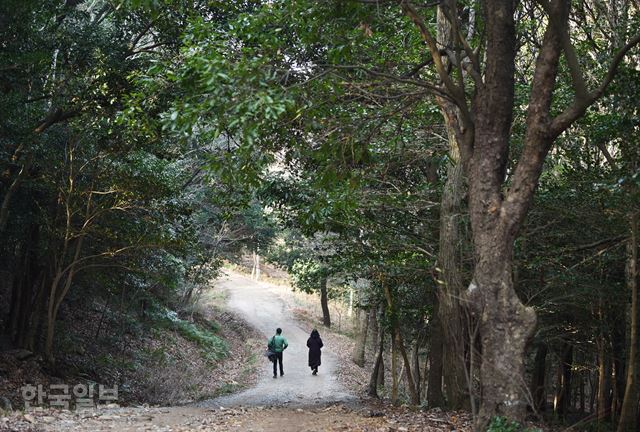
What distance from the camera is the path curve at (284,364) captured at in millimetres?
16275

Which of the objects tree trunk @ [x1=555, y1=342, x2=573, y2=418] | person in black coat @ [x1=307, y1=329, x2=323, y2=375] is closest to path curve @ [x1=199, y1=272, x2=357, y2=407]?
person in black coat @ [x1=307, y1=329, x2=323, y2=375]

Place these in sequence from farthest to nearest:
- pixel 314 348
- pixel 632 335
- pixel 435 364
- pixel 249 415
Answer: pixel 314 348 < pixel 435 364 < pixel 249 415 < pixel 632 335

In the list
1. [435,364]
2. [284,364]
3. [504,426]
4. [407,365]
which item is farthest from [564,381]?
[504,426]

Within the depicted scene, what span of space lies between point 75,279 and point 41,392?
5080 millimetres

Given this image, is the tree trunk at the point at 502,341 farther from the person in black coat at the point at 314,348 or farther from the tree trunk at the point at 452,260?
the person in black coat at the point at 314,348

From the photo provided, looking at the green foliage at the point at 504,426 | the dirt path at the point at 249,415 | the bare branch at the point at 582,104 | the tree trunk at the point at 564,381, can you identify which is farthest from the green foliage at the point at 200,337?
the bare branch at the point at 582,104

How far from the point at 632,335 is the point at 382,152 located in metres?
5.33

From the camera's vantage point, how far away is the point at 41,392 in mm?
11461

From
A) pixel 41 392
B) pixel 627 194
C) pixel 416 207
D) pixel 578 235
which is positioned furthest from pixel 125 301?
pixel 627 194

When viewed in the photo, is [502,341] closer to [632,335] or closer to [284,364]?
[632,335]

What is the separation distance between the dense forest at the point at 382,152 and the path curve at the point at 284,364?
10.5 feet

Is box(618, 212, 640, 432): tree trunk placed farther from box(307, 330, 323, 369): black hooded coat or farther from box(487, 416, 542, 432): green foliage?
box(307, 330, 323, 369): black hooded coat

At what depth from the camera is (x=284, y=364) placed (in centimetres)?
2475

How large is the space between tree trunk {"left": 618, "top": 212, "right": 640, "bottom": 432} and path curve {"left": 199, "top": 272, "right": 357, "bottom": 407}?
23.7ft
